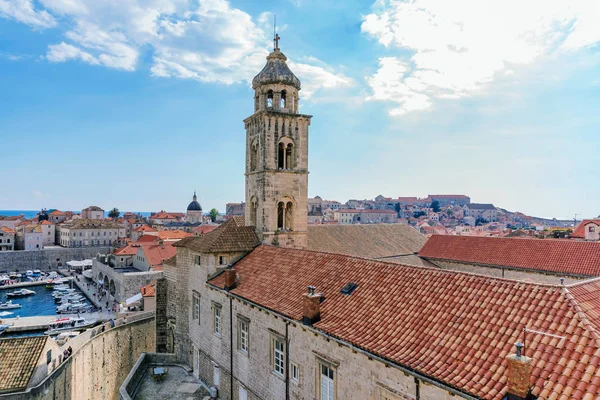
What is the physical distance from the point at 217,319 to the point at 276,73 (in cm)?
1485

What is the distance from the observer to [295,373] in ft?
46.1

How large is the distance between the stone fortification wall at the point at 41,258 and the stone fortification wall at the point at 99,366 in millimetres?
64411

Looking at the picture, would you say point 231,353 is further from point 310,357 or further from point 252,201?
point 252,201

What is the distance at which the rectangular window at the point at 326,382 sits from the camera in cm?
1250

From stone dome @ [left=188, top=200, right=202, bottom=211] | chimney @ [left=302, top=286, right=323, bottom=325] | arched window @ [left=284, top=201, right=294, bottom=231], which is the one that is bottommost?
chimney @ [left=302, top=286, right=323, bottom=325]

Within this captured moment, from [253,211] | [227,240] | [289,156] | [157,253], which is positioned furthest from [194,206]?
[227,240]

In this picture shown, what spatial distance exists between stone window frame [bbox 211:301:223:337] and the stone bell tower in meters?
5.15

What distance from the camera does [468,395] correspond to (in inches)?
320

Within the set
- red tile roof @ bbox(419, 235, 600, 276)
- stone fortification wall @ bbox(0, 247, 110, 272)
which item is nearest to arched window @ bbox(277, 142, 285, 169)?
red tile roof @ bbox(419, 235, 600, 276)

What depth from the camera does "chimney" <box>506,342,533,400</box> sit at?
7.39 meters

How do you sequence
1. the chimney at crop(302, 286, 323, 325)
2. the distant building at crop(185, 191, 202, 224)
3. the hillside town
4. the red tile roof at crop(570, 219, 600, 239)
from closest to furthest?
1. the hillside town
2. the chimney at crop(302, 286, 323, 325)
3. the red tile roof at crop(570, 219, 600, 239)
4. the distant building at crop(185, 191, 202, 224)

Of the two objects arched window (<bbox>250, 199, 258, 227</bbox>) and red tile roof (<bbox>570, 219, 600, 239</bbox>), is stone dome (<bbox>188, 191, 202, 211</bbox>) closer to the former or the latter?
red tile roof (<bbox>570, 219, 600, 239</bbox>)

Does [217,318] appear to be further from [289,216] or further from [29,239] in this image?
[29,239]

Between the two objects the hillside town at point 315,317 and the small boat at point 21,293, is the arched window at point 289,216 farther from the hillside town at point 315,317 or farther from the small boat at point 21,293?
the small boat at point 21,293
